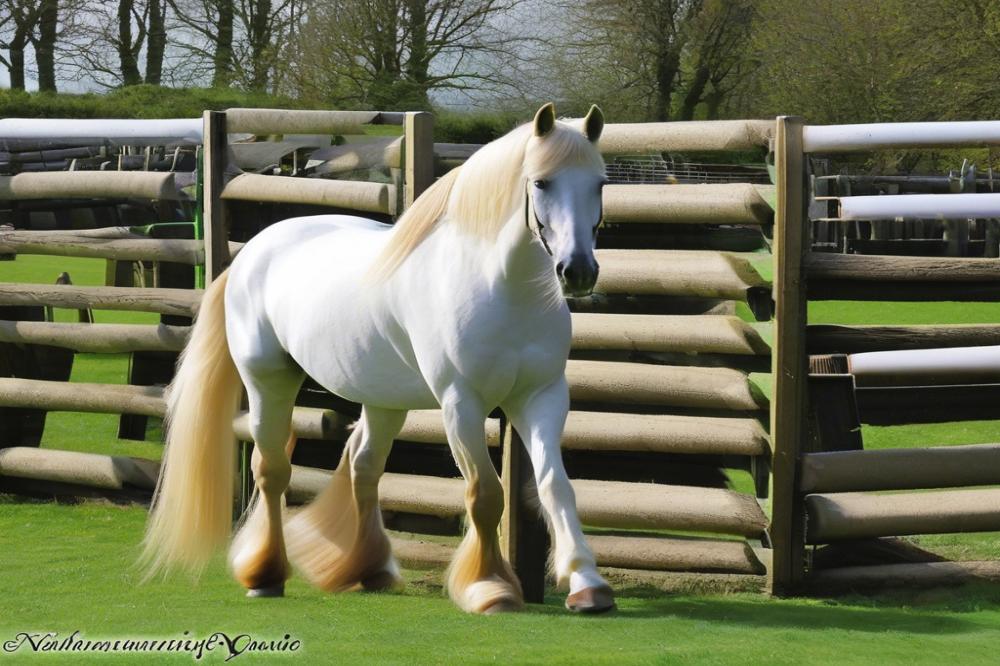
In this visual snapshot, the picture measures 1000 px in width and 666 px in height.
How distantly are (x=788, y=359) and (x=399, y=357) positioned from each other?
5.67ft

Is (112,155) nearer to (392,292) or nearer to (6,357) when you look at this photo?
(6,357)

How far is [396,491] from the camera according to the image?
19.9 feet

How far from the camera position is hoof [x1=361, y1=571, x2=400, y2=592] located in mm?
5211

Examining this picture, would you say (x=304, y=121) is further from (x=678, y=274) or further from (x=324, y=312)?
(x=678, y=274)

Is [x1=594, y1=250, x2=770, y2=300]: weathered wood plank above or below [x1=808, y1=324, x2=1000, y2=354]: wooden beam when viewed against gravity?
above

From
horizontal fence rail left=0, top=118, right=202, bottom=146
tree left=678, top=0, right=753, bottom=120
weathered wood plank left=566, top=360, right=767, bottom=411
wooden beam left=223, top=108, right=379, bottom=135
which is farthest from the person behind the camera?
tree left=678, top=0, right=753, bottom=120

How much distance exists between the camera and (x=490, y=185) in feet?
13.8

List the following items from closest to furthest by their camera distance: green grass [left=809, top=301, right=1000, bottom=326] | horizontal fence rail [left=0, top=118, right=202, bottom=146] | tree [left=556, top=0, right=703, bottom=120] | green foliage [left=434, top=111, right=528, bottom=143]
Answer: horizontal fence rail [left=0, top=118, right=202, bottom=146]
green grass [left=809, top=301, right=1000, bottom=326]
green foliage [left=434, top=111, right=528, bottom=143]
tree [left=556, top=0, right=703, bottom=120]

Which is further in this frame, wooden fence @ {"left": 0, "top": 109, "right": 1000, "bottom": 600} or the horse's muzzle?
wooden fence @ {"left": 0, "top": 109, "right": 1000, "bottom": 600}

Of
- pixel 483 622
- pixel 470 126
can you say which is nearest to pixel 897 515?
pixel 483 622

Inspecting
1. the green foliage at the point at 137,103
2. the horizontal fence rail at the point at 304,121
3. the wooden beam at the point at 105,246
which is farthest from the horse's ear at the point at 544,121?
the green foliage at the point at 137,103

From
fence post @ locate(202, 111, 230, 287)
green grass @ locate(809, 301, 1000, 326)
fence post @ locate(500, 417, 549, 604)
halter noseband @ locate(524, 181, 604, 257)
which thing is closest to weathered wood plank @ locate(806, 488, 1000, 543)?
fence post @ locate(500, 417, 549, 604)

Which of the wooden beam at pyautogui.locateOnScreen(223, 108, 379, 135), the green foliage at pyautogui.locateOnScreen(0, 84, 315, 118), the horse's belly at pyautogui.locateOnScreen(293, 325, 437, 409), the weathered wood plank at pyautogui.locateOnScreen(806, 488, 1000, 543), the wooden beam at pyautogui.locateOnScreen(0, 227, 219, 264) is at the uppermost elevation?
the green foliage at pyautogui.locateOnScreen(0, 84, 315, 118)

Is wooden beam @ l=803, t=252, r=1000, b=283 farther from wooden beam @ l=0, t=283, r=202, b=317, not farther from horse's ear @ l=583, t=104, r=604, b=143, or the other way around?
wooden beam @ l=0, t=283, r=202, b=317
